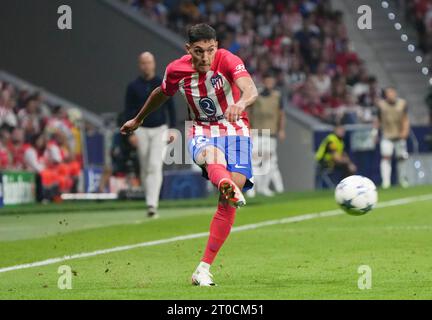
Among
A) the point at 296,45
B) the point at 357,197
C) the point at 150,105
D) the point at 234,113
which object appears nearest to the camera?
the point at 234,113

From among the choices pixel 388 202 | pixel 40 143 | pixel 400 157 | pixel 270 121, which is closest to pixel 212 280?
pixel 388 202

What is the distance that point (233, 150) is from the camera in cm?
1000

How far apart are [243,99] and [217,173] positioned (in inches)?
23.5

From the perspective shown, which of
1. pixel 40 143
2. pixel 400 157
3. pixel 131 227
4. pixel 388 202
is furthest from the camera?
pixel 400 157

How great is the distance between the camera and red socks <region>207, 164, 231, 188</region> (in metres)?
9.44

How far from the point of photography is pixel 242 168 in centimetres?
995

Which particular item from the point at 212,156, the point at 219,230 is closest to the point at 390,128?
the point at 212,156

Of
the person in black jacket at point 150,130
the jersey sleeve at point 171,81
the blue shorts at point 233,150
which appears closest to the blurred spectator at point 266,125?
the person in black jacket at point 150,130

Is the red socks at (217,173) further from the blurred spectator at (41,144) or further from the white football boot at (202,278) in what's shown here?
the blurred spectator at (41,144)

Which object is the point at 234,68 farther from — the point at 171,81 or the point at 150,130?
the point at 150,130

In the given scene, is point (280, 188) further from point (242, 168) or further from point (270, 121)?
point (242, 168)

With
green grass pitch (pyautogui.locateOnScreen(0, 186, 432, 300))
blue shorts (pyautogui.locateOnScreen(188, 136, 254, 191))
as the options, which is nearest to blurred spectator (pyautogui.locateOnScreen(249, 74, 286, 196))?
green grass pitch (pyautogui.locateOnScreen(0, 186, 432, 300))

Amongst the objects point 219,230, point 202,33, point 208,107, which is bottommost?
point 219,230
